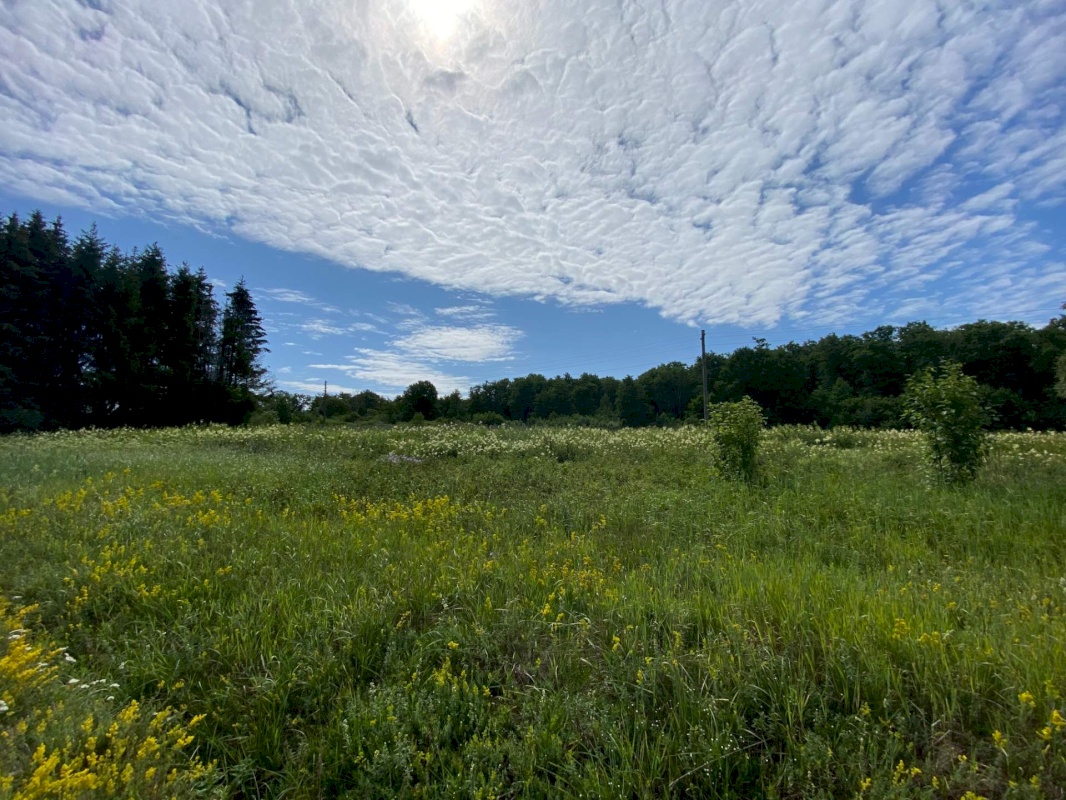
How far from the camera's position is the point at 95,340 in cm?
2745

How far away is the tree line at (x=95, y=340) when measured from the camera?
81.3 ft

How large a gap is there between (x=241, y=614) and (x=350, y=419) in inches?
1702

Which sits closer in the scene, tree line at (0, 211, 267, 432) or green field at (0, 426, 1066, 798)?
green field at (0, 426, 1066, 798)

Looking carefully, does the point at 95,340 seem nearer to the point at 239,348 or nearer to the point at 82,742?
the point at 239,348

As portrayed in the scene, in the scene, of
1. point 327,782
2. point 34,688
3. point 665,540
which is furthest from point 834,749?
point 34,688

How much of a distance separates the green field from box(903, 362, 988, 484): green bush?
2.10m

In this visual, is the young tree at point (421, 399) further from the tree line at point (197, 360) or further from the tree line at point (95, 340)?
the tree line at point (95, 340)

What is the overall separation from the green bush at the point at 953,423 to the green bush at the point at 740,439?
96.1 inches

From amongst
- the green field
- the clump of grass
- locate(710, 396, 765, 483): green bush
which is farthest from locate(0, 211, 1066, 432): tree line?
the clump of grass

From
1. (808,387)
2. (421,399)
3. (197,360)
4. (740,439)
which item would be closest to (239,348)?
(197,360)

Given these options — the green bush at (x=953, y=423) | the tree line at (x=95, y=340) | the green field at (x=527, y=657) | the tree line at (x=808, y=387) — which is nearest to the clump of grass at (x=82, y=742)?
the green field at (x=527, y=657)

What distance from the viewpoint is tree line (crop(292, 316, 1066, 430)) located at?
119ft

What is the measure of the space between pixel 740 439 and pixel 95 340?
34.8m

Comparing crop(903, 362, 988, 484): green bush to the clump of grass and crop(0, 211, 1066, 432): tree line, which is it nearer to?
crop(0, 211, 1066, 432): tree line
